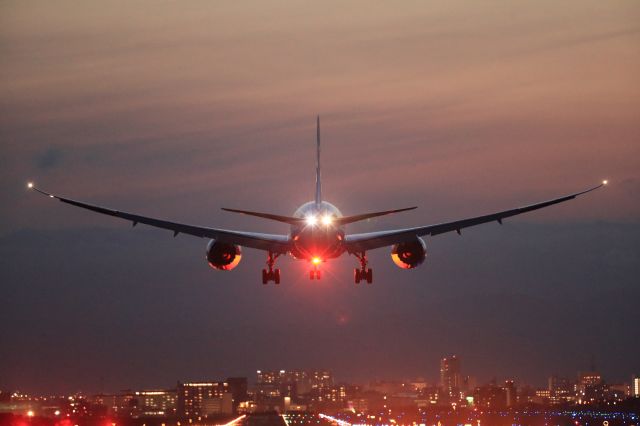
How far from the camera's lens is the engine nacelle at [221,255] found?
92.2 meters

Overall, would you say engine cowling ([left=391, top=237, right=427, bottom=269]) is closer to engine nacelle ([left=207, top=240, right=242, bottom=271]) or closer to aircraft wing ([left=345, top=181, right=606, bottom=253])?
aircraft wing ([left=345, top=181, right=606, bottom=253])

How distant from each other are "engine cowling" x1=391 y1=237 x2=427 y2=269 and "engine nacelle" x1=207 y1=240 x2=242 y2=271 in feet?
43.9

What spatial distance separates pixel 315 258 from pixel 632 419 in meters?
80.8

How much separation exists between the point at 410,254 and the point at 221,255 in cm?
1521

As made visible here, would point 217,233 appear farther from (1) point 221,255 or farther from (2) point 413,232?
(2) point 413,232

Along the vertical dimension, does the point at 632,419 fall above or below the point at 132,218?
below

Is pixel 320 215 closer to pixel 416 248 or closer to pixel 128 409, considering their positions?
pixel 416 248

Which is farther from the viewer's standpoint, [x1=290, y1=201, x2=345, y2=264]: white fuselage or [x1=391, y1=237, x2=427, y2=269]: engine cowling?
[x1=391, y1=237, x2=427, y2=269]: engine cowling

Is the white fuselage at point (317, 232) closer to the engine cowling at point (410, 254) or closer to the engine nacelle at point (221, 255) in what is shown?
the engine nacelle at point (221, 255)

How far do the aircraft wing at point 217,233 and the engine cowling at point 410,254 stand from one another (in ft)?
30.8

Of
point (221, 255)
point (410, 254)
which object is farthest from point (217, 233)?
point (410, 254)

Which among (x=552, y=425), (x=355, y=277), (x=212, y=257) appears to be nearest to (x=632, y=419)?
(x=552, y=425)

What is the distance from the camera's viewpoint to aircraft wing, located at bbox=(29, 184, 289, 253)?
89.4 m

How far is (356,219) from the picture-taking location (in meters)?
80.9
